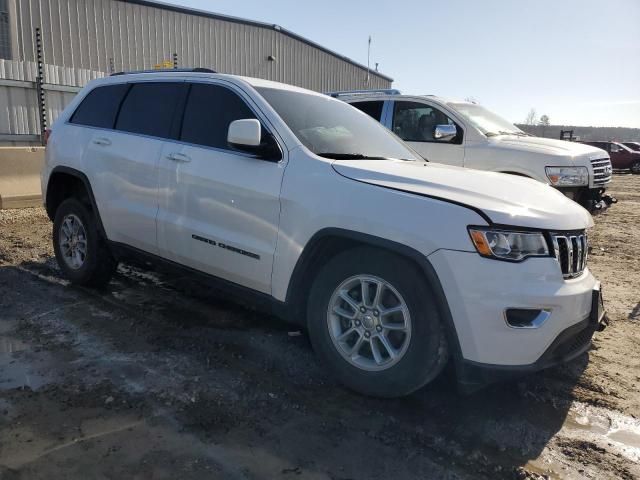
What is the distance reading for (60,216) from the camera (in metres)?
5.27

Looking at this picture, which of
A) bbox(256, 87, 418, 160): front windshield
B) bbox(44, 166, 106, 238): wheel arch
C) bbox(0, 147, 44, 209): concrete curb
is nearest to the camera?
bbox(256, 87, 418, 160): front windshield

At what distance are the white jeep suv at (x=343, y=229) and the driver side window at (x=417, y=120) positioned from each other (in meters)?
3.70

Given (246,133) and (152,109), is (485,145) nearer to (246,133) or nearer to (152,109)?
(152,109)

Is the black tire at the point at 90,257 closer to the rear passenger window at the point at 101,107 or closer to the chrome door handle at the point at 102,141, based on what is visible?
the chrome door handle at the point at 102,141

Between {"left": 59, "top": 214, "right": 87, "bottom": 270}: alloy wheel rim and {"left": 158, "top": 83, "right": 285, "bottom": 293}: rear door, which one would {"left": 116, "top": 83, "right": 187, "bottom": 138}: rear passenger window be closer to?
{"left": 158, "top": 83, "right": 285, "bottom": 293}: rear door

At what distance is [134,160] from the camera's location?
4.45m

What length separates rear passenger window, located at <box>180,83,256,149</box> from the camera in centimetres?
397

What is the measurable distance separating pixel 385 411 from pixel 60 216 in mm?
3807

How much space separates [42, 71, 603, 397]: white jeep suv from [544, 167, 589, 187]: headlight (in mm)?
3384

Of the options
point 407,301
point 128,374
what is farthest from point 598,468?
point 128,374

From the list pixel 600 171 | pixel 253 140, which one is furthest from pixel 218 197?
pixel 600 171

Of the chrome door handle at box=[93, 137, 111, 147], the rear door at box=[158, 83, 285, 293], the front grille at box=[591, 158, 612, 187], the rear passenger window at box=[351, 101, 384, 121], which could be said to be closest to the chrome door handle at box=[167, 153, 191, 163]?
the rear door at box=[158, 83, 285, 293]

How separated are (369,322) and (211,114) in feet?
6.76

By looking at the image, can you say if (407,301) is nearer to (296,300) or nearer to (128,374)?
(296,300)
